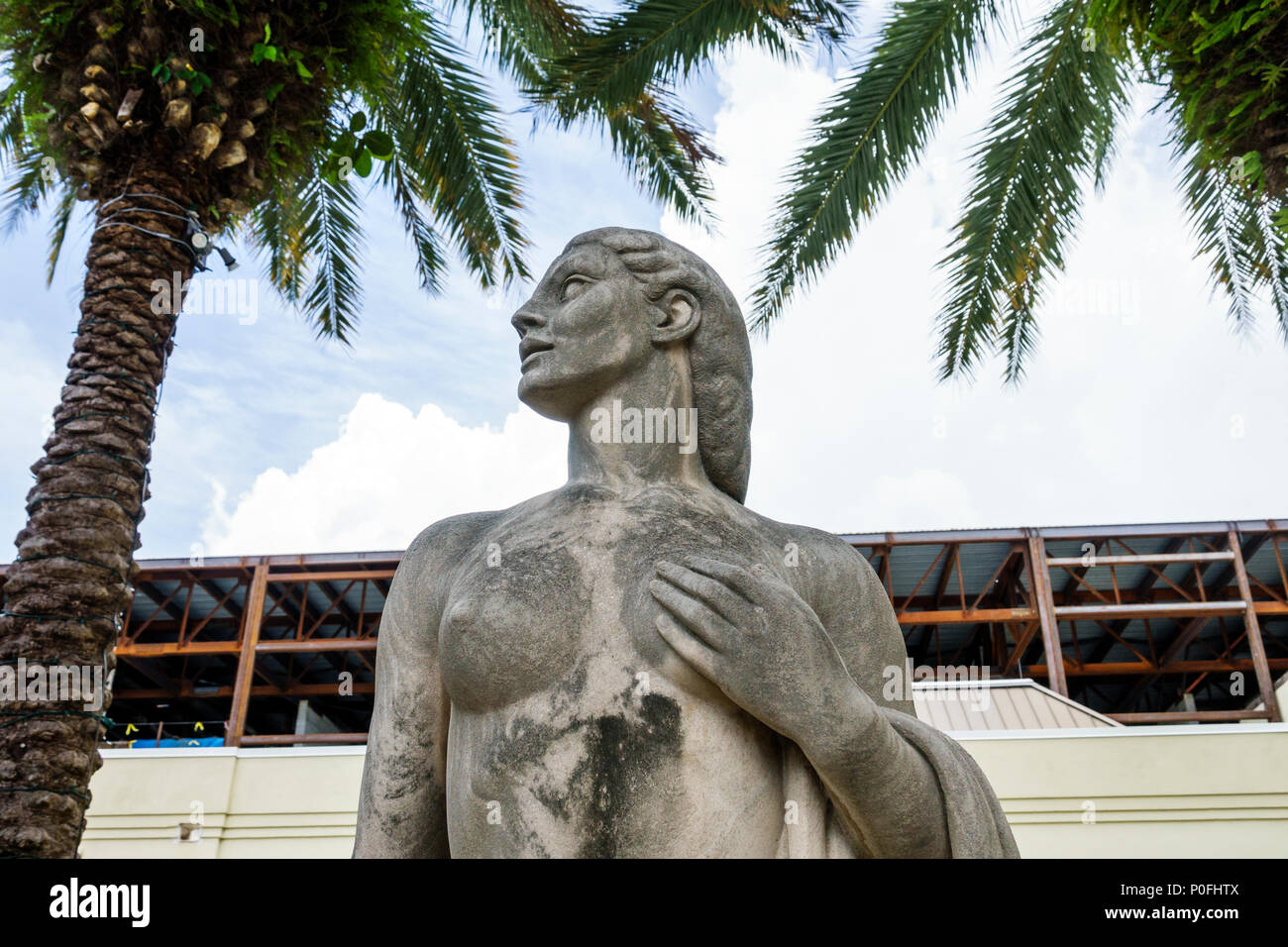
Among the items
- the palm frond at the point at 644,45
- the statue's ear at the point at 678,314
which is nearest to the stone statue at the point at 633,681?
the statue's ear at the point at 678,314

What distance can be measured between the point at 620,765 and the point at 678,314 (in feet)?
3.61

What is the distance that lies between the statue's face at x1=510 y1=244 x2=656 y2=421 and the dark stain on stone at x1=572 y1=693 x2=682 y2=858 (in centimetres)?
79

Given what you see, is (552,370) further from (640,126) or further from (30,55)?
(640,126)

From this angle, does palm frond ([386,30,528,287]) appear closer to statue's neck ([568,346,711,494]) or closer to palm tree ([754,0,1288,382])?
palm tree ([754,0,1288,382])

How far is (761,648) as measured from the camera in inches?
79.4

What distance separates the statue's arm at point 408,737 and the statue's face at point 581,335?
17.9 inches

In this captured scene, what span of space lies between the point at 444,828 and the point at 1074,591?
20.1 m

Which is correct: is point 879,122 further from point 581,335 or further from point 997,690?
point 997,690

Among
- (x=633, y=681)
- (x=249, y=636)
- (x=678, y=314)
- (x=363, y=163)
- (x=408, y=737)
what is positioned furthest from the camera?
(x=249, y=636)

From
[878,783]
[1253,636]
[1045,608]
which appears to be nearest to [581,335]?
[878,783]

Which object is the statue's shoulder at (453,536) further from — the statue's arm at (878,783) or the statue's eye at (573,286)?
the statue's arm at (878,783)

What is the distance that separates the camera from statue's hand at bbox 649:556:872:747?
2.00 metres

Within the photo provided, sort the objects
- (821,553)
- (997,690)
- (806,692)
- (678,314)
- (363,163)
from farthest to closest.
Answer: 1. (997,690)
2. (363,163)
3. (678,314)
4. (821,553)
5. (806,692)

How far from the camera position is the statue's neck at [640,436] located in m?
2.59
